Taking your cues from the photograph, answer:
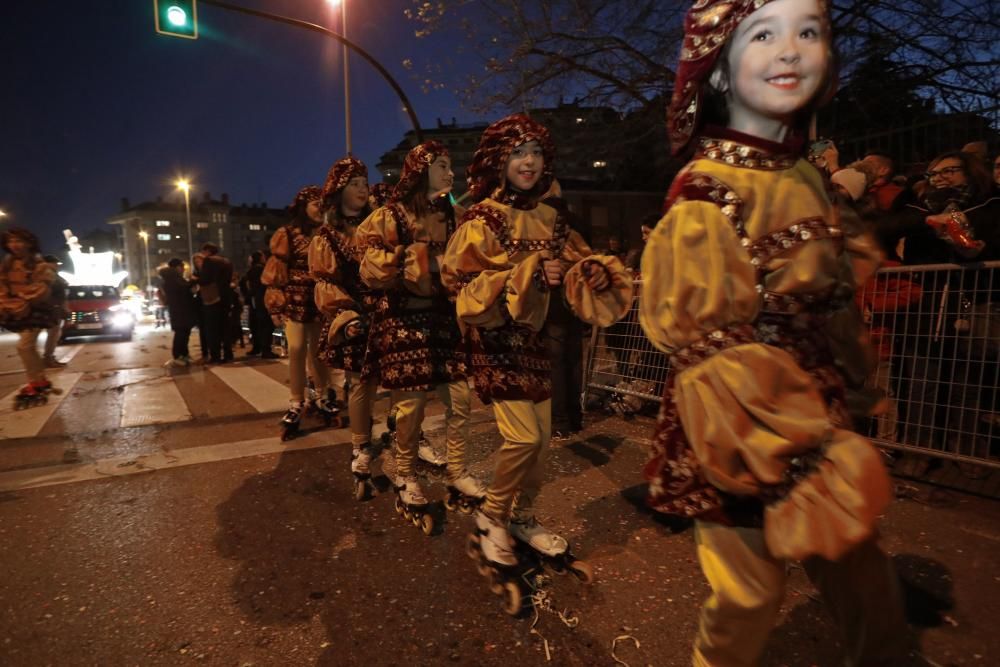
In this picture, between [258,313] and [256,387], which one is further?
[258,313]

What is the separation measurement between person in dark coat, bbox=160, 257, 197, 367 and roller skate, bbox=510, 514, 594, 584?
9.43 meters

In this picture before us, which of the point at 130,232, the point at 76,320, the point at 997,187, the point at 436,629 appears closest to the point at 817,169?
the point at 436,629

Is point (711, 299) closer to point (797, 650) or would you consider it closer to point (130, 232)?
point (797, 650)

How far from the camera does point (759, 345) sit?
1312mm

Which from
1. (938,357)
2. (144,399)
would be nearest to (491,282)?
(938,357)

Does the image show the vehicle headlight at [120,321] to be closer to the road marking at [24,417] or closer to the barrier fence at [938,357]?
the road marking at [24,417]

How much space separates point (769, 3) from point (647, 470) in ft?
4.27

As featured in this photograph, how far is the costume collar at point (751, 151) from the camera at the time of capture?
1519mm

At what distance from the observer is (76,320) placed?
16.5m

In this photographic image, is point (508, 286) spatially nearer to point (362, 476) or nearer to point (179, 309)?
point (362, 476)

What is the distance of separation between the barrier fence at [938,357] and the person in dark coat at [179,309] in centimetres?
1056

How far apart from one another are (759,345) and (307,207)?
196 inches

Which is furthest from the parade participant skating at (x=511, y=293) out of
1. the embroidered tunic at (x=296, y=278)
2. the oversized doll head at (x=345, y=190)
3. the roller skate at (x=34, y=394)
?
the roller skate at (x=34, y=394)

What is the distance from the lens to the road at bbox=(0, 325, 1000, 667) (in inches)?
89.4
